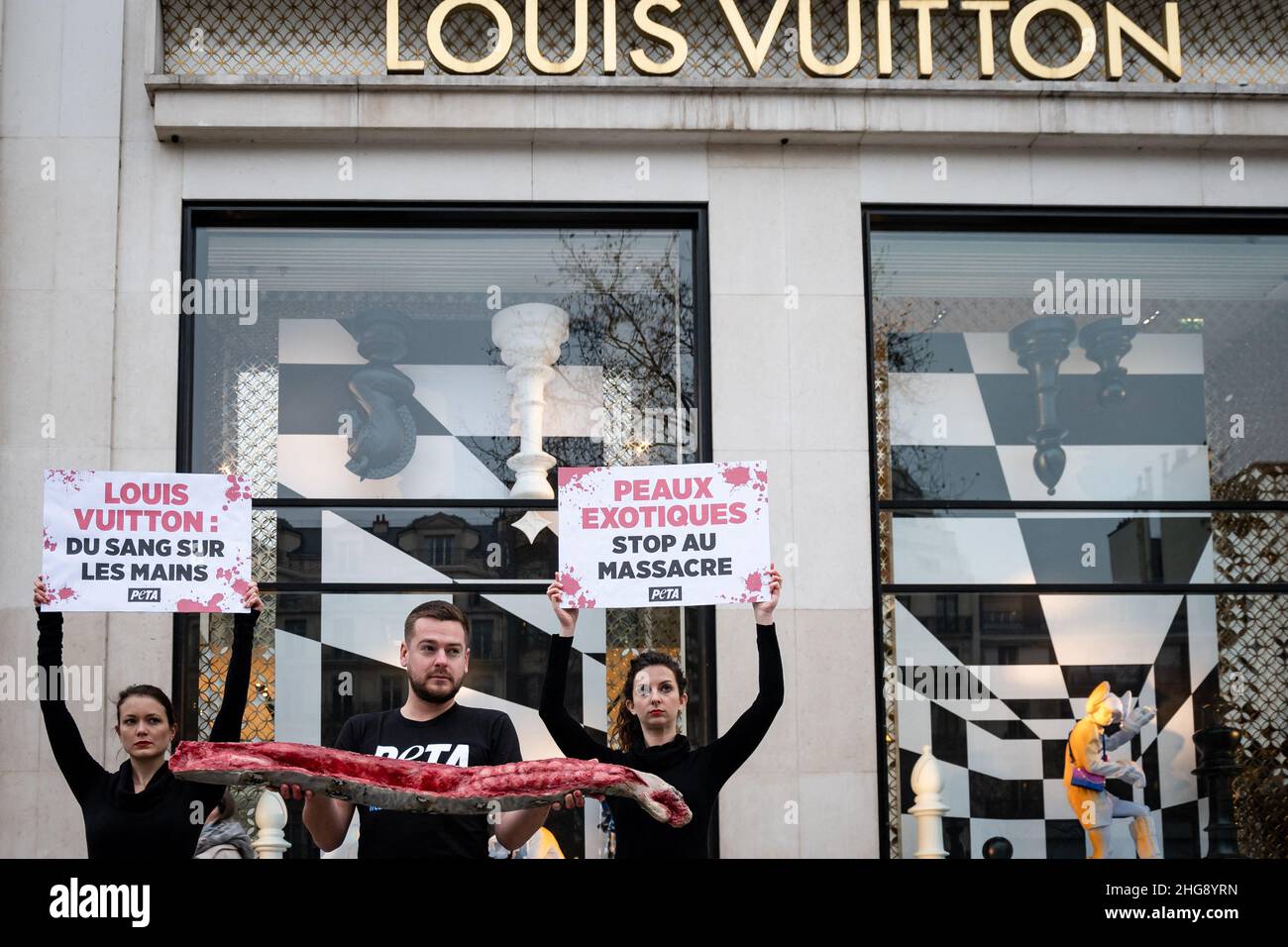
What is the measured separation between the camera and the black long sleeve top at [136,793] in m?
7.17

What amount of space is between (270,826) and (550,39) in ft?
18.8

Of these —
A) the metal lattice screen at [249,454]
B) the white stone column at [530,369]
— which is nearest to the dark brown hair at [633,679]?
the white stone column at [530,369]

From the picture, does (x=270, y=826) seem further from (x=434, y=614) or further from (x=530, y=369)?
(x=530, y=369)

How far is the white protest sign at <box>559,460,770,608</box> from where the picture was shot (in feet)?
25.9

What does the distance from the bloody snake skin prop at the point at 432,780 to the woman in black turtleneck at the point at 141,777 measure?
41 centimetres

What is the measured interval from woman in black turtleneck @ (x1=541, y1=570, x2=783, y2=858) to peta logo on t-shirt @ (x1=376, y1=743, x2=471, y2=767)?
2.01 feet

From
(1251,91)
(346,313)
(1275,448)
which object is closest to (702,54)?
(346,313)

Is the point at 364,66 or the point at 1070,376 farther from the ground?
the point at 364,66

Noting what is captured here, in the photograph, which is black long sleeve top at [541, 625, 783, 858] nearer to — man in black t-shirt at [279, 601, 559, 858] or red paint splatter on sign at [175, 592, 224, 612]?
man in black t-shirt at [279, 601, 559, 858]

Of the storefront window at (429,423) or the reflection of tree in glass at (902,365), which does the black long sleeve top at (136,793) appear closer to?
the storefront window at (429,423)

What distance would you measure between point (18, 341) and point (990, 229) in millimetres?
6779

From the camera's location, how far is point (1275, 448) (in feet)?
35.5
